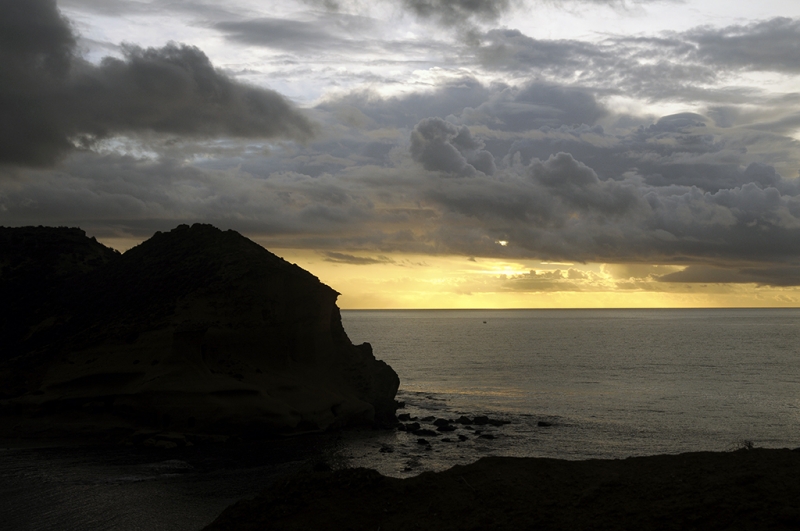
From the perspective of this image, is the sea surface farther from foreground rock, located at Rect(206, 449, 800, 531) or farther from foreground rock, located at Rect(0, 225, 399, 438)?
foreground rock, located at Rect(206, 449, 800, 531)

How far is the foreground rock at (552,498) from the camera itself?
48.2 ft

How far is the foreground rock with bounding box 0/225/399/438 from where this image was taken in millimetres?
38188

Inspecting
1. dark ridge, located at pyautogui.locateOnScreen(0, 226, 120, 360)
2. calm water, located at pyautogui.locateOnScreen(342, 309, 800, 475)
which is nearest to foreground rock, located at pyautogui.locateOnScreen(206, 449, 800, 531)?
calm water, located at pyautogui.locateOnScreen(342, 309, 800, 475)

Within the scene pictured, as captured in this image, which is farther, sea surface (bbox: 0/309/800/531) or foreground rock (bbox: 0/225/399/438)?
foreground rock (bbox: 0/225/399/438)

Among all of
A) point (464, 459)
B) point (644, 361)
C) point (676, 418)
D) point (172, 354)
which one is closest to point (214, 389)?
point (172, 354)

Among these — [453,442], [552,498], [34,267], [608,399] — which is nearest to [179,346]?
[453,442]

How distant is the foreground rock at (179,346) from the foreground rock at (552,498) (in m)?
22.9

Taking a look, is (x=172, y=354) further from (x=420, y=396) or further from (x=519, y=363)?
(x=519, y=363)

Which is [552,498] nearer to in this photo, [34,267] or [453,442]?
[453,442]

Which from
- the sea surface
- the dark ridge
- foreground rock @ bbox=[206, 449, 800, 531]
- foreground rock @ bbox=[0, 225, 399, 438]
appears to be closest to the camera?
foreground rock @ bbox=[206, 449, 800, 531]

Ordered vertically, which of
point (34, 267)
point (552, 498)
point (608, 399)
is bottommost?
point (608, 399)

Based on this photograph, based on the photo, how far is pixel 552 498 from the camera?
16422mm

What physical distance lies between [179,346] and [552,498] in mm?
29732

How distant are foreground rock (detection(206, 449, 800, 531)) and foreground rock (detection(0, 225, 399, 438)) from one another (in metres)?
22.9
